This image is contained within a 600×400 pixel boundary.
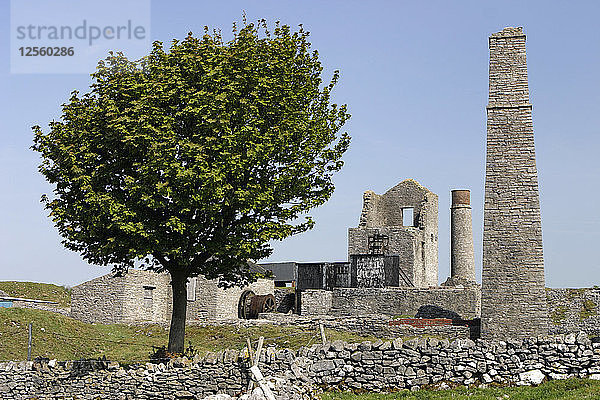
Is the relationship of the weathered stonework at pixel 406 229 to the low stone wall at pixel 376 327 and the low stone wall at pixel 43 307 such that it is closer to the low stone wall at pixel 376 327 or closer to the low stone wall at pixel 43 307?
the low stone wall at pixel 376 327

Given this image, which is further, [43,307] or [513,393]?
[43,307]

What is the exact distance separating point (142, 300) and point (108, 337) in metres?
7.32

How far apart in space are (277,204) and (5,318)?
21.8 m

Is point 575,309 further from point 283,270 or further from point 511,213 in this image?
point 283,270

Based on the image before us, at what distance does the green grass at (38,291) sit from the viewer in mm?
56719

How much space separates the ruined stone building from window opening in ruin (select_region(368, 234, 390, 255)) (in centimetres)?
1087

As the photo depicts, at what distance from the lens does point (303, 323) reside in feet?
133

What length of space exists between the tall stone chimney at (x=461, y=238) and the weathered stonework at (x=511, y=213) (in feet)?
77.1

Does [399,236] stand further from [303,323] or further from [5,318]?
[5,318]

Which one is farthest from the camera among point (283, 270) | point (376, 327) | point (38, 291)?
point (283, 270)

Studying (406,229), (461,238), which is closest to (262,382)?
(406,229)

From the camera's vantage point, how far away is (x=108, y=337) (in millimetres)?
37438

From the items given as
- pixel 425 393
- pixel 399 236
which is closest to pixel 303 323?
pixel 399 236

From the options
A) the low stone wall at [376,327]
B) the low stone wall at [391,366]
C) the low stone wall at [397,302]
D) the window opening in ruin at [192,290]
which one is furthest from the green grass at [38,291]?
the low stone wall at [391,366]
